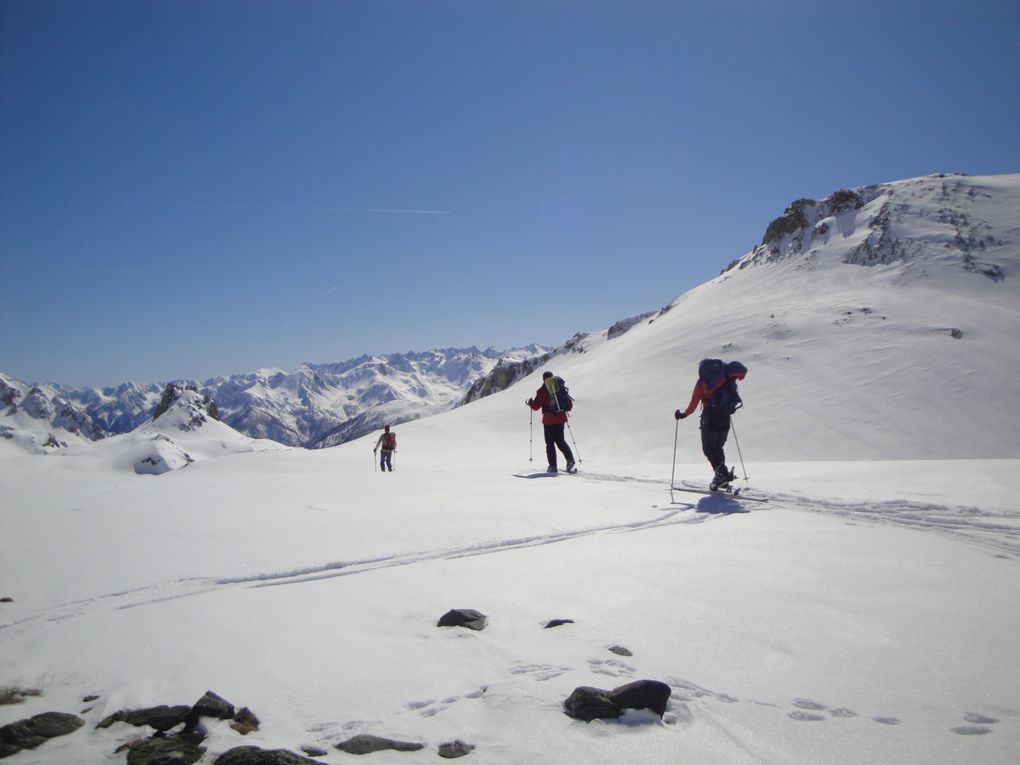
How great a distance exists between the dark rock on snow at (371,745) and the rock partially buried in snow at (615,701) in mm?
776

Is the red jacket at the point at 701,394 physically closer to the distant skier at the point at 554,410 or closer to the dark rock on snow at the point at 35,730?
the distant skier at the point at 554,410

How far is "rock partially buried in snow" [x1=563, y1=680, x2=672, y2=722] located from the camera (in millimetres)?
2525

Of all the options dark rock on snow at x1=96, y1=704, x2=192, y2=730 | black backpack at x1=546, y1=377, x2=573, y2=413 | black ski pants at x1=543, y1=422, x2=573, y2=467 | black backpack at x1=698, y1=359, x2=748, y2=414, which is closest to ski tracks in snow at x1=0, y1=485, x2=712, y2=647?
dark rock on snow at x1=96, y1=704, x2=192, y2=730

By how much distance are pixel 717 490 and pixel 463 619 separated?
6448 mm

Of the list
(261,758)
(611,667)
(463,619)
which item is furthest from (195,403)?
(611,667)

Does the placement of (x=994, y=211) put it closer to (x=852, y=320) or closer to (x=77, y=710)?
(x=852, y=320)

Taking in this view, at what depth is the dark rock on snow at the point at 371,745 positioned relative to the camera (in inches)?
93.0

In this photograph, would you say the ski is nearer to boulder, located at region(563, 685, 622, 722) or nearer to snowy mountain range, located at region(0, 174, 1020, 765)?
snowy mountain range, located at region(0, 174, 1020, 765)

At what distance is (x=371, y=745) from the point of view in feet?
7.83

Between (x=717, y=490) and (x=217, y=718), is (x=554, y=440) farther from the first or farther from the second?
(x=217, y=718)

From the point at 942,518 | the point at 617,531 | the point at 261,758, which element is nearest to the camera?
the point at 261,758

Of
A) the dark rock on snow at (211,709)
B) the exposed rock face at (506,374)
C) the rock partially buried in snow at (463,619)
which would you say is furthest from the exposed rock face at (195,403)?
the dark rock on snow at (211,709)

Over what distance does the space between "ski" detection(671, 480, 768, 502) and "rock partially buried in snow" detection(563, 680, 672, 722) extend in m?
6.20

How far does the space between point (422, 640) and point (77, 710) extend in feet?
6.19
